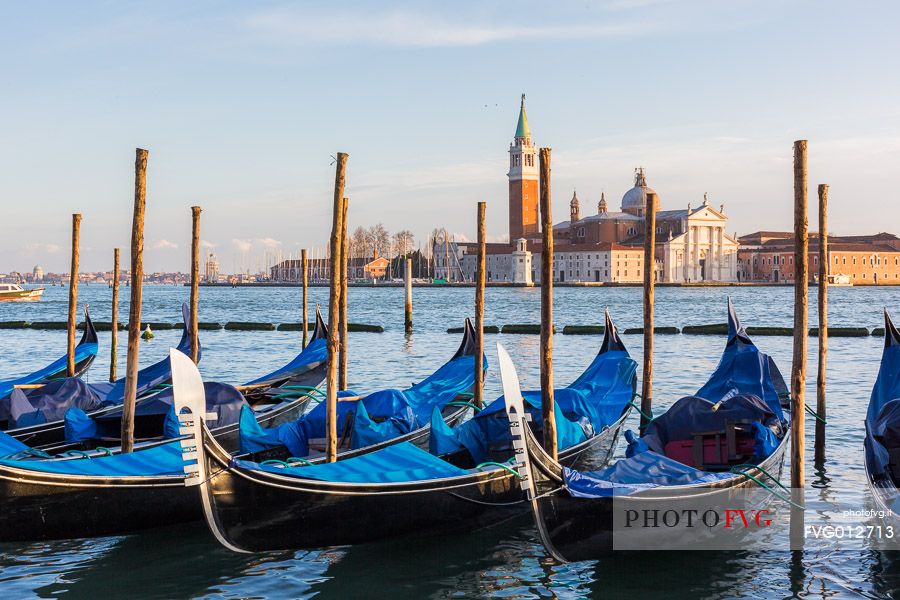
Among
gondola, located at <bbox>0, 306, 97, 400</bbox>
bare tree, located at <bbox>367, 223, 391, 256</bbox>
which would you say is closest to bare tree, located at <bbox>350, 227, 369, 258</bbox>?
bare tree, located at <bbox>367, 223, 391, 256</bbox>

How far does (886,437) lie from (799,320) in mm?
922

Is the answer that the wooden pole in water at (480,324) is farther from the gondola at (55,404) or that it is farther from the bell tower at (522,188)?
the bell tower at (522,188)

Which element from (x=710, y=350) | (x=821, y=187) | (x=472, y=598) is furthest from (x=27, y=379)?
(x=710, y=350)

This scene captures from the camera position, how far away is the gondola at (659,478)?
4770 millimetres

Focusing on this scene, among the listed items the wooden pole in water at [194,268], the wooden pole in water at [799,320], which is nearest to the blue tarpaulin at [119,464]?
the wooden pole in water at [799,320]

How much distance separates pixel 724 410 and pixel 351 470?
264 cm

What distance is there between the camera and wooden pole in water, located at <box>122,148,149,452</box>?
644 centimetres

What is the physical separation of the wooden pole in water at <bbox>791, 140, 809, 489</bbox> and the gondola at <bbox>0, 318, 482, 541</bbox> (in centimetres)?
324

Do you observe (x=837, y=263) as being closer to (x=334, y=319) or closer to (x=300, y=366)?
(x=300, y=366)

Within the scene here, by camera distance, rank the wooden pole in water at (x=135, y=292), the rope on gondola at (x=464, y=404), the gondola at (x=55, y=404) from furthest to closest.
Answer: the rope on gondola at (x=464, y=404) < the gondola at (x=55, y=404) < the wooden pole in water at (x=135, y=292)

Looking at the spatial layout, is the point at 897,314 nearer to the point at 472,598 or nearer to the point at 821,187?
the point at 821,187

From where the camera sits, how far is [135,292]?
21.8ft

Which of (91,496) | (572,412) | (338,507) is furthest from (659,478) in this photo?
(91,496)

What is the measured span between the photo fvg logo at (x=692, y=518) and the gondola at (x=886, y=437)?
2.24 ft
